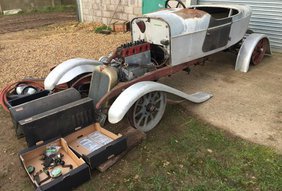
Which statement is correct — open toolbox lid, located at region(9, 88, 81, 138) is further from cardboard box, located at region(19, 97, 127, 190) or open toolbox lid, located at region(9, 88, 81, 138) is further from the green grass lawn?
the green grass lawn

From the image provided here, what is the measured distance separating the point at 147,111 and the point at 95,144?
33.7 inches

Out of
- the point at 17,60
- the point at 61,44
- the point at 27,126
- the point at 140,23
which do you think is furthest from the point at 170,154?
the point at 61,44

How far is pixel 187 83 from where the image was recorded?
16.8ft

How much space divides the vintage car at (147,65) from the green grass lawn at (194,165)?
0.47 metres

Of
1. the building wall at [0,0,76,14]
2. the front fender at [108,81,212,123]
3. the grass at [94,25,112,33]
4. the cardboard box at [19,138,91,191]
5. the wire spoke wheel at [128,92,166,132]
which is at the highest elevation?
the building wall at [0,0,76,14]

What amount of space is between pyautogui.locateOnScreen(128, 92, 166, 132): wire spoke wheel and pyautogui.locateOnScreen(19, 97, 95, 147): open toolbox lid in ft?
1.82

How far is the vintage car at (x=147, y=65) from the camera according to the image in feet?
11.4

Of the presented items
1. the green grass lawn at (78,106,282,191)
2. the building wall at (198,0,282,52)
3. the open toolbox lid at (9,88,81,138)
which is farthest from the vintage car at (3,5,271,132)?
the building wall at (198,0,282,52)

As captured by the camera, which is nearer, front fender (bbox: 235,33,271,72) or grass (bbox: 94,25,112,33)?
front fender (bbox: 235,33,271,72)

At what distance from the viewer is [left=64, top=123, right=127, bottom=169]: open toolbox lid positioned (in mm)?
2895

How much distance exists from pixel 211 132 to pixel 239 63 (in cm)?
245

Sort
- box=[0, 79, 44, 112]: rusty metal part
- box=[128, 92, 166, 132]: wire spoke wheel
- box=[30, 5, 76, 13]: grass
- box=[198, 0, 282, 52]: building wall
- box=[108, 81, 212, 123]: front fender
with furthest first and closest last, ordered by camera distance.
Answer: box=[30, 5, 76, 13]: grass
box=[198, 0, 282, 52]: building wall
box=[0, 79, 44, 112]: rusty metal part
box=[128, 92, 166, 132]: wire spoke wheel
box=[108, 81, 212, 123]: front fender

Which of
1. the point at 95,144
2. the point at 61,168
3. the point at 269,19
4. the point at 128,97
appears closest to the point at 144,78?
the point at 128,97

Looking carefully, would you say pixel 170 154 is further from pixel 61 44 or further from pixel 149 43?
pixel 61 44
